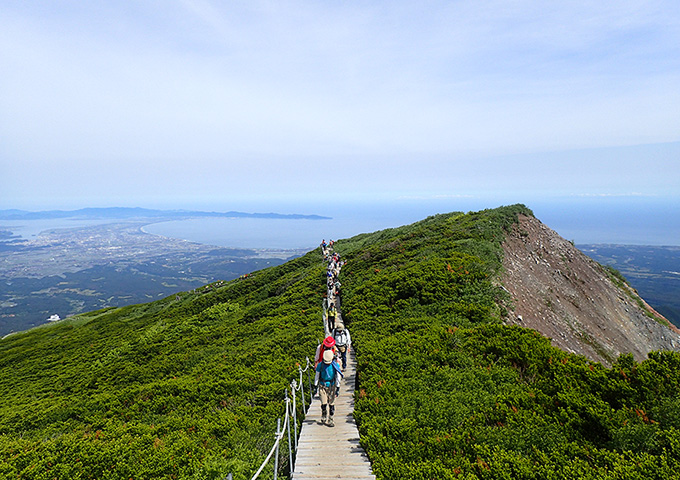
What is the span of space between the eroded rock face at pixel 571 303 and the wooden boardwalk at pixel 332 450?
983 cm

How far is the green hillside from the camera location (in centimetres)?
647

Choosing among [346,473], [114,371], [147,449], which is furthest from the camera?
[114,371]

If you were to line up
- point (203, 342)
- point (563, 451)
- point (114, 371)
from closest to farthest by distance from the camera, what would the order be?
point (563, 451)
point (114, 371)
point (203, 342)

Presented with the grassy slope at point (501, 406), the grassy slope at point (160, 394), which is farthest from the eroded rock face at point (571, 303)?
the grassy slope at point (160, 394)

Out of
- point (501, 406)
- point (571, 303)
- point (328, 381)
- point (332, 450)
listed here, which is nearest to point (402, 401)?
point (328, 381)

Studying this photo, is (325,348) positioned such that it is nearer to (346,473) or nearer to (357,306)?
(346,473)

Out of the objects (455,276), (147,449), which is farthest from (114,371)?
(455,276)

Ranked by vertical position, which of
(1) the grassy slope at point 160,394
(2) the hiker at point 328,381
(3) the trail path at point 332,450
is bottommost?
(1) the grassy slope at point 160,394

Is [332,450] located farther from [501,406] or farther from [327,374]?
[501,406]

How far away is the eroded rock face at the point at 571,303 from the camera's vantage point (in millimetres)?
17297

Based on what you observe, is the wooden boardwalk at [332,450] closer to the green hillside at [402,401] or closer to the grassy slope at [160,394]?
the green hillside at [402,401]

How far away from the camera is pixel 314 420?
31.0 feet

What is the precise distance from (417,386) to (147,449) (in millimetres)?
7408

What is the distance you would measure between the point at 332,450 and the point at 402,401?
7.36 feet
